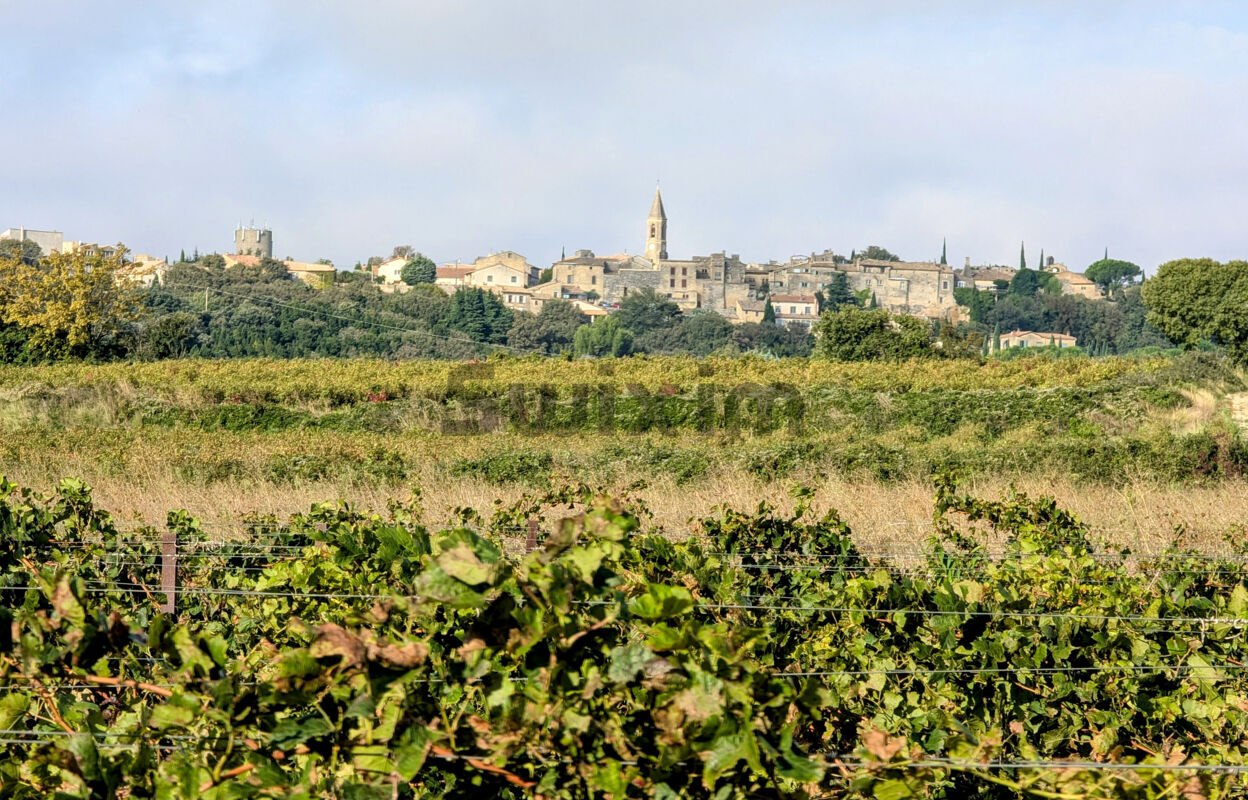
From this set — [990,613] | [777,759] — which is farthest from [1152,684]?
[777,759]

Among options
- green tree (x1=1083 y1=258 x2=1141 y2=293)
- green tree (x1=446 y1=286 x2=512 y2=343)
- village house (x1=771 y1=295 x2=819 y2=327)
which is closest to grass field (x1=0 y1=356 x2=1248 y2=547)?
green tree (x1=446 y1=286 x2=512 y2=343)

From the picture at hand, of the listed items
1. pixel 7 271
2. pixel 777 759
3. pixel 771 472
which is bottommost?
pixel 771 472

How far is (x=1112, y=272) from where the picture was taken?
468 feet

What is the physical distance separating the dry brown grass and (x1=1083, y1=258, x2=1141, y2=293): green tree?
136 m

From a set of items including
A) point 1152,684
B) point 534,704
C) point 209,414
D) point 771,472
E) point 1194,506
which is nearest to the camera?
point 534,704

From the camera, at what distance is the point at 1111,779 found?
2727mm

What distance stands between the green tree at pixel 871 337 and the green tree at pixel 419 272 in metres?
77.1

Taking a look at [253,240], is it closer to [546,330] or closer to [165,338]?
[546,330]

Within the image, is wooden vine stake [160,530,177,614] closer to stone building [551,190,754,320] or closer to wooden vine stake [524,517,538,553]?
wooden vine stake [524,517,538,553]

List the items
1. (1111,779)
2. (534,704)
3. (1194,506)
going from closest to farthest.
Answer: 1. (534,704)
2. (1111,779)
3. (1194,506)

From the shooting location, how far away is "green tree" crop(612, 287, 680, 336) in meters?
88.8

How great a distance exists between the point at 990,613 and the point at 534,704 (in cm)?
282

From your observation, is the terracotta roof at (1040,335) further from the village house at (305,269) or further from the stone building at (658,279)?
the village house at (305,269)

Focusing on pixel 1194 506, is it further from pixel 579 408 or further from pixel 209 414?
pixel 209 414
